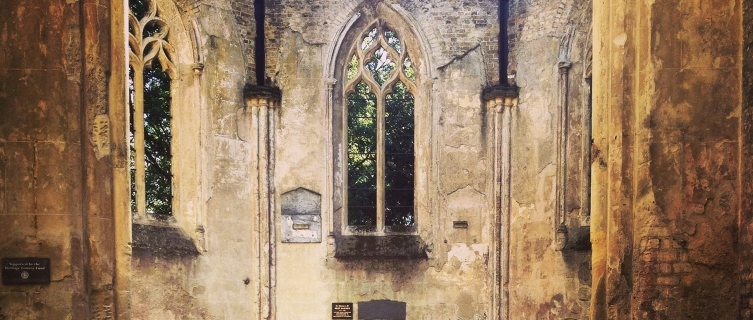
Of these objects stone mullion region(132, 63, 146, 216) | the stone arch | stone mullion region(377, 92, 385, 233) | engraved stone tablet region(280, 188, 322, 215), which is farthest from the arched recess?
stone mullion region(132, 63, 146, 216)

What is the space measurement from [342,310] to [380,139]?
2.53m

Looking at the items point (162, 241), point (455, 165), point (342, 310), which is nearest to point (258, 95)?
point (162, 241)

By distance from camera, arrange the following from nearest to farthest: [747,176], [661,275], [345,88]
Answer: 1. [747,176]
2. [661,275]
3. [345,88]

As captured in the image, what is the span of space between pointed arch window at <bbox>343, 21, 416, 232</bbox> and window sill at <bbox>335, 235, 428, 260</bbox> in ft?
0.57

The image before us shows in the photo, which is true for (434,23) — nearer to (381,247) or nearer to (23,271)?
(381,247)

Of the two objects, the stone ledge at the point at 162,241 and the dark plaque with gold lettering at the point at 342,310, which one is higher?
the stone ledge at the point at 162,241

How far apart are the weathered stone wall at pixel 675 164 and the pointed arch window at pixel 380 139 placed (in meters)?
5.52

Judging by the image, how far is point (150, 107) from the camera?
10797 mm

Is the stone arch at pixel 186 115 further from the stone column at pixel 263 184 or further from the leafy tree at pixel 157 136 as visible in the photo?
the stone column at pixel 263 184

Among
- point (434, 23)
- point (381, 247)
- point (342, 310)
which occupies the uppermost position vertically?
point (434, 23)

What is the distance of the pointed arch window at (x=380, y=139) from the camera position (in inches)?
425

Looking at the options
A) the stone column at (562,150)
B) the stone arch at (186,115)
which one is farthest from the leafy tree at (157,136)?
the stone column at (562,150)

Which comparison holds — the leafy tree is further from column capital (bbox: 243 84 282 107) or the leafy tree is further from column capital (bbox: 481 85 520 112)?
column capital (bbox: 481 85 520 112)

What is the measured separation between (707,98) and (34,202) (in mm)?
4868
